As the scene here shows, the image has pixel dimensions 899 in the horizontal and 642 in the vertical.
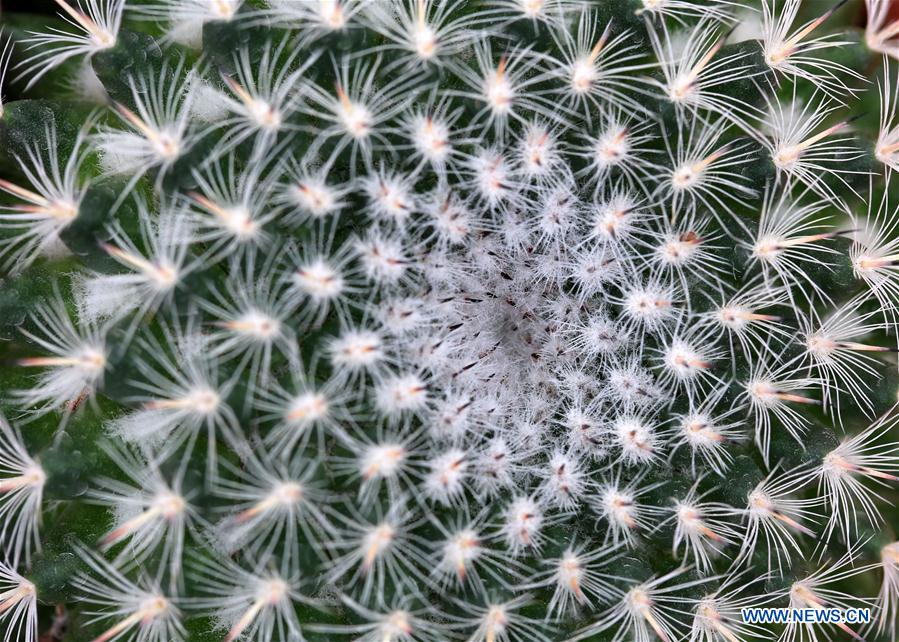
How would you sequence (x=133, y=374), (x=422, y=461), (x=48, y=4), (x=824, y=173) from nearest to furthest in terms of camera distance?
(x=133, y=374)
(x=422, y=461)
(x=824, y=173)
(x=48, y=4)

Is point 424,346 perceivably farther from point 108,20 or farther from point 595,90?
point 108,20

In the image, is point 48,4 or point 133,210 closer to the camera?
point 133,210

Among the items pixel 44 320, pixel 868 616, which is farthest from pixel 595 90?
pixel 868 616

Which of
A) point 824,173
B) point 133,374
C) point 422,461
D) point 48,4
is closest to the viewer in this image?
point 133,374

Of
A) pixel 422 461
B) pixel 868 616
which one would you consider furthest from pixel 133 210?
pixel 868 616

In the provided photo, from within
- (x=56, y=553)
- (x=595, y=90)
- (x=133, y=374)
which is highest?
(x=595, y=90)

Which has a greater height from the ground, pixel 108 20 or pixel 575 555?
pixel 108 20
